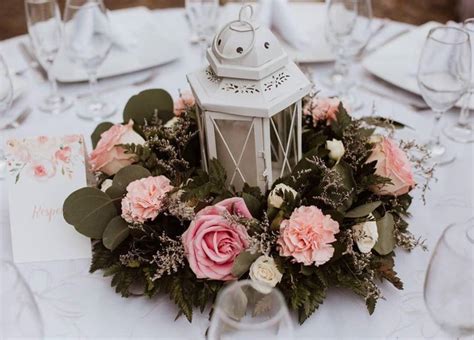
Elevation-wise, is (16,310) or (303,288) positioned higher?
(16,310)

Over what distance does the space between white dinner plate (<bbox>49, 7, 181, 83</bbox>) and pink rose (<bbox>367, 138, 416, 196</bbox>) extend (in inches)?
27.6

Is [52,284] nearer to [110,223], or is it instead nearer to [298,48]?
[110,223]

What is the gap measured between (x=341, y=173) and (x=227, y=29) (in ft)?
0.96

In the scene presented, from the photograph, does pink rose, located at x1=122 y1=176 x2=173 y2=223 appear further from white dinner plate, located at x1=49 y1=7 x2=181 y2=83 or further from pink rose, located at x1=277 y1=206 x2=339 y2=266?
white dinner plate, located at x1=49 y1=7 x2=181 y2=83

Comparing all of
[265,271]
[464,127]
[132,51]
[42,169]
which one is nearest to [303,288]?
[265,271]

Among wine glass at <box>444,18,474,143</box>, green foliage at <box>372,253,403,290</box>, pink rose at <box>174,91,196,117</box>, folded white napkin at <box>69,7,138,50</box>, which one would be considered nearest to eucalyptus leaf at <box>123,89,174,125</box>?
pink rose at <box>174,91,196,117</box>

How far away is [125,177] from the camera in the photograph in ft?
3.33

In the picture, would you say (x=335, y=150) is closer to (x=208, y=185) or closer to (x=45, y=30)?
(x=208, y=185)

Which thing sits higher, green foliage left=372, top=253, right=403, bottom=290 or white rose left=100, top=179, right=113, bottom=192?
white rose left=100, top=179, right=113, bottom=192

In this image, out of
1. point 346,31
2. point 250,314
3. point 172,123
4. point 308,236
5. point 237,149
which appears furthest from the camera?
point 346,31

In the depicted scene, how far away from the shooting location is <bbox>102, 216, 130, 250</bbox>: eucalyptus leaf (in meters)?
0.94

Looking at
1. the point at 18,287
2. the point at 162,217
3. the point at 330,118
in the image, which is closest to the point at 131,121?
the point at 162,217

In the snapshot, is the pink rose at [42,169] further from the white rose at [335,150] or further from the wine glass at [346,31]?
the wine glass at [346,31]

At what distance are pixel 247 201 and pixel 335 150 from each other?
7.7 inches
